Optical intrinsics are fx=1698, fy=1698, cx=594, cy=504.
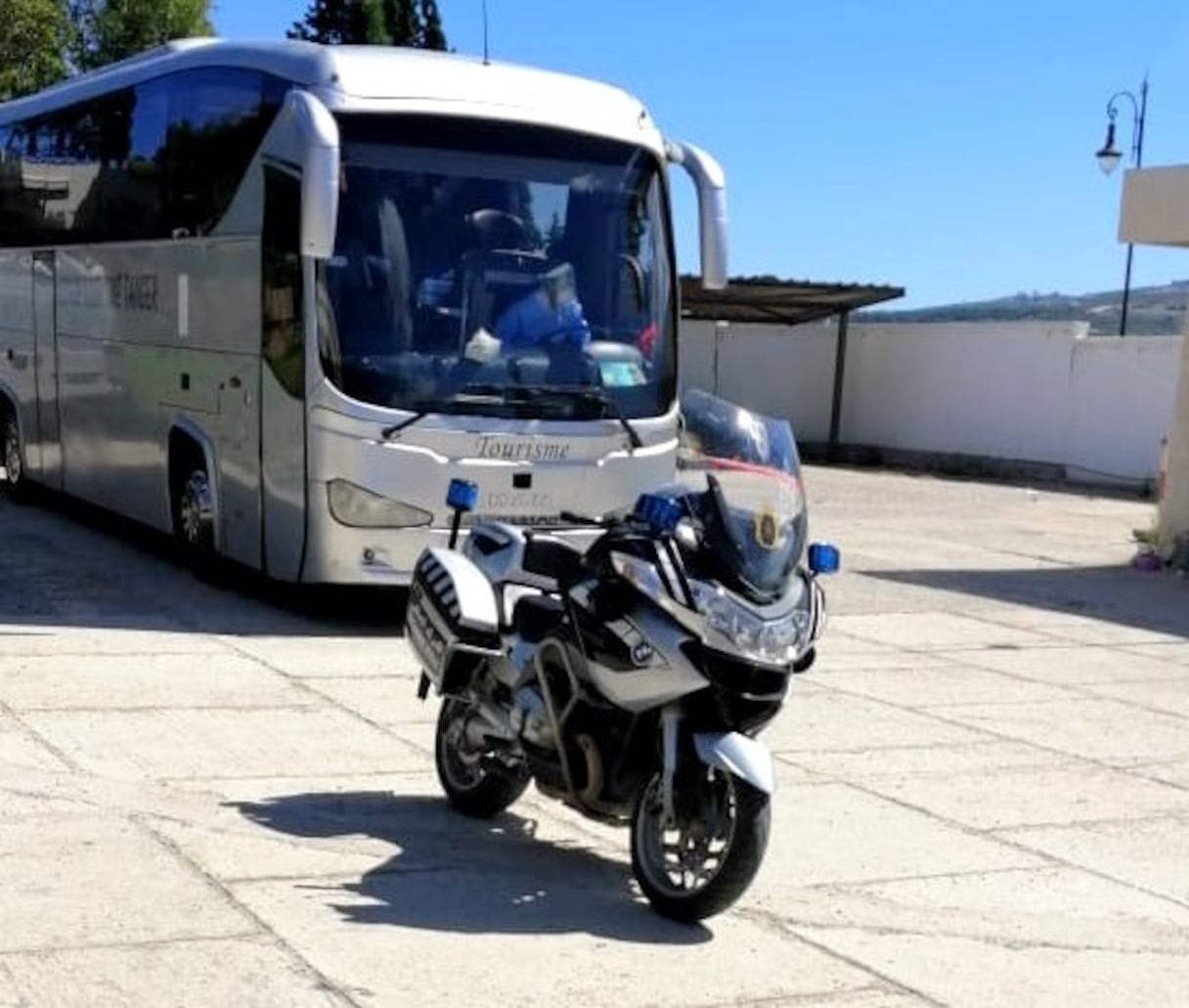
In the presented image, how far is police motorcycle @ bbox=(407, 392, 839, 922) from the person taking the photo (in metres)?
5.32

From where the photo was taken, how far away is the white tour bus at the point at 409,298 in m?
10.3

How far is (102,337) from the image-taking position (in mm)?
13914

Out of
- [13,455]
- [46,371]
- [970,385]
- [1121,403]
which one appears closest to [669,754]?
[46,371]

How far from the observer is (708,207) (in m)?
11.4

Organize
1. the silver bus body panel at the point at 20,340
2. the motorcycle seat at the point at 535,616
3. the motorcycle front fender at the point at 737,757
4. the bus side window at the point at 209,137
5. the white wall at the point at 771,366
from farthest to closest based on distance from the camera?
1. the white wall at the point at 771,366
2. the silver bus body panel at the point at 20,340
3. the bus side window at the point at 209,137
4. the motorcycle seat at the point at 535,616
5. the motorcycle front fender at the point at 737,757

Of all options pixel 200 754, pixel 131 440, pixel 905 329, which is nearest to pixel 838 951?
pixel 200 754

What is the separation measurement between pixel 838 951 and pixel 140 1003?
2.17 m

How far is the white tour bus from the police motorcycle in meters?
3.97

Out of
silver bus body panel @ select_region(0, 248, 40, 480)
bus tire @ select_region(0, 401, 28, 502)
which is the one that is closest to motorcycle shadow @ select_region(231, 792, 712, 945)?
silver bus body panel @ select_region(0, 248, 40, 480)

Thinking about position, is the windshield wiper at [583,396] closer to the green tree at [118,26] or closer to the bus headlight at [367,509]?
the bus headlight at [367,509]

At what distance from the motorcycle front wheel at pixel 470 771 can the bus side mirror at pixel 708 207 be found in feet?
17.5

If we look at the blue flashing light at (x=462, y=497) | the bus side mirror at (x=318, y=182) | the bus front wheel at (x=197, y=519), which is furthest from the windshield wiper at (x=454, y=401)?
the blue flashing light at (x=462, y=497)

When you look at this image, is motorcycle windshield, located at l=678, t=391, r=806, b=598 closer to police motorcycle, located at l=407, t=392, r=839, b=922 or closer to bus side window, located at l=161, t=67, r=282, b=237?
police motorcycle, located at l=407, t=392, r=839, b=922

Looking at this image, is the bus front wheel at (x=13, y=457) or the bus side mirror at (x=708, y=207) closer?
the bus side mirror at (x=708, y=207)
